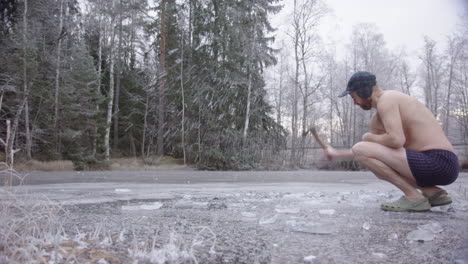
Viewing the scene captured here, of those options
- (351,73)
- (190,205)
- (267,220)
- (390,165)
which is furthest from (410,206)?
(351,73)

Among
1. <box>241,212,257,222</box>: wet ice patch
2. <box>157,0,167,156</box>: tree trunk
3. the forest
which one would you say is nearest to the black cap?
<box>241,212,257,222</box>: wet ice patch

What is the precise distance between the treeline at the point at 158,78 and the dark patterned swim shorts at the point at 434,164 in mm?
11428

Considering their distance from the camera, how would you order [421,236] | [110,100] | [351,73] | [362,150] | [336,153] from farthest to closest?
[110,100], [351,73], [362,150], [336,153], [421,236]

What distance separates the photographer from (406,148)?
277cm

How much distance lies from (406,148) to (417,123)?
10.6 inches

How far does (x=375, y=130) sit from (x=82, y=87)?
647 inches

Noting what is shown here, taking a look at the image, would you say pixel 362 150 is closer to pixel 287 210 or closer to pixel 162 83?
pixel 287 210

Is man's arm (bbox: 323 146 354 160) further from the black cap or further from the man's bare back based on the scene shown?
the black cap

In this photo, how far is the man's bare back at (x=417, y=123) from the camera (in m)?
2.54

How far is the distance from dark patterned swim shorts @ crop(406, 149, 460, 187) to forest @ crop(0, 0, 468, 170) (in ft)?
29.7

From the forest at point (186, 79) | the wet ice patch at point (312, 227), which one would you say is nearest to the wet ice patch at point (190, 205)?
the wet ice patch at point (312, 227)

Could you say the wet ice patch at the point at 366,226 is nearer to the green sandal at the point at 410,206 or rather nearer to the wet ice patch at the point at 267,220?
the wet ice patch at the point at 267,220

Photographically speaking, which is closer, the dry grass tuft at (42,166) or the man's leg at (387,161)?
the man's leg at (387,161)

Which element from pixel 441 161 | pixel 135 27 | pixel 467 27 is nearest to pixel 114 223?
pixel 467 27
